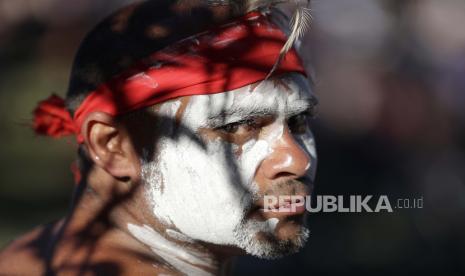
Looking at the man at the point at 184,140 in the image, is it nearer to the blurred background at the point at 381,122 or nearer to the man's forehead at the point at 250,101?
the man's forehead at the point at 250,101

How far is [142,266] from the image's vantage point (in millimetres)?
2773

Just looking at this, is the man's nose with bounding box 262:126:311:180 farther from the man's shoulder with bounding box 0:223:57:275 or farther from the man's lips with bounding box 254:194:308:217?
the man's shoulder with bounding box 0:223:57:275

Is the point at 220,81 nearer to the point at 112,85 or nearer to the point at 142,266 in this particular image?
the point at 112,85

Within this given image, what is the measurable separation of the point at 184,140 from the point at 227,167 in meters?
0.16

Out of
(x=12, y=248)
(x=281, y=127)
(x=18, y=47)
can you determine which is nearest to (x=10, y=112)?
(x=18, y=47)

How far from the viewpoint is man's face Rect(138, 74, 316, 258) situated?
2.76m

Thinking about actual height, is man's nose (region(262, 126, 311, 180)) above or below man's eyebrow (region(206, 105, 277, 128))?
below

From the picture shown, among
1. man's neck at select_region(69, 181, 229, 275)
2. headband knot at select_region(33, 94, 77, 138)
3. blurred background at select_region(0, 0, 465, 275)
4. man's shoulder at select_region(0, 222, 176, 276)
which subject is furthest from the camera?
blurred background at select_region(0, 0, 465, 275)

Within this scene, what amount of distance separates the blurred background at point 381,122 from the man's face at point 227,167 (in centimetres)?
309

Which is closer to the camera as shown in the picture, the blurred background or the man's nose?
the man's nose

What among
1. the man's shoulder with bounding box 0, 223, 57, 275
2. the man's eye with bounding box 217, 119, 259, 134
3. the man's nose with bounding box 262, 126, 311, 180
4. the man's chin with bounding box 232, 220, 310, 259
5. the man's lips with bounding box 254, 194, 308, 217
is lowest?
the man's shoulder with bounding box 0, 223, 57, 275

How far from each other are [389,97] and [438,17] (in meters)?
0.68

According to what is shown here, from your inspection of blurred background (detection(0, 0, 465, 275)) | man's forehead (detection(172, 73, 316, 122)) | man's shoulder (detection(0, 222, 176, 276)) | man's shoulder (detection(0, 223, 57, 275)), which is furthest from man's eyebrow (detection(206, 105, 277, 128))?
blurred background (detection(0, 0, 465, 275))

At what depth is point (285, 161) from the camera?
9.18 ft
